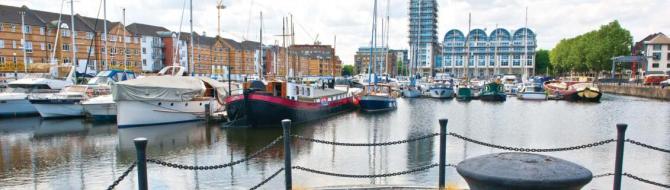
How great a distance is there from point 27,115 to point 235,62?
76.1m

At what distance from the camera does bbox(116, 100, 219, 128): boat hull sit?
83.8 feet

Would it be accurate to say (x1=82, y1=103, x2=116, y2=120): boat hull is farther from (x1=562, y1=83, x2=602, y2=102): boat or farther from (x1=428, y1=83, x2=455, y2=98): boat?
(x1=562, y1=83, x2=602, y2=102): boat

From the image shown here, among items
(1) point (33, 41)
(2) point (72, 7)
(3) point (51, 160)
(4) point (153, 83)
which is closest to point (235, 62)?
(1) point (33, 41)

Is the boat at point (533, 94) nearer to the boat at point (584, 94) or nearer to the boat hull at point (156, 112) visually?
the boat at point (584, 94)

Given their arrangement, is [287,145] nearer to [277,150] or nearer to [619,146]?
[619,146]

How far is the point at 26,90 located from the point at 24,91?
0.22 metres

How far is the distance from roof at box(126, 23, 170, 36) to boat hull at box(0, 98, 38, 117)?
2009 inches

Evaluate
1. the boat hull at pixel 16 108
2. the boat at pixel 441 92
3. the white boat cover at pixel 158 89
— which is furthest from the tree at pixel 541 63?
the boat hull at pixel 16 108

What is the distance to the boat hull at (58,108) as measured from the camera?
3034 centimetres

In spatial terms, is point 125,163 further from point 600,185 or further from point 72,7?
point 72,7

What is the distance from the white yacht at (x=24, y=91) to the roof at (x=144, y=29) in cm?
4436

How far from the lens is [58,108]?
30.7 metres

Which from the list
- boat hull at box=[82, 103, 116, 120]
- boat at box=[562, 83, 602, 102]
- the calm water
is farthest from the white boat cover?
boat at box=[562, 83, 602, 102]

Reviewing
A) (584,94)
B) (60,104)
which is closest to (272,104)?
(60,104)
